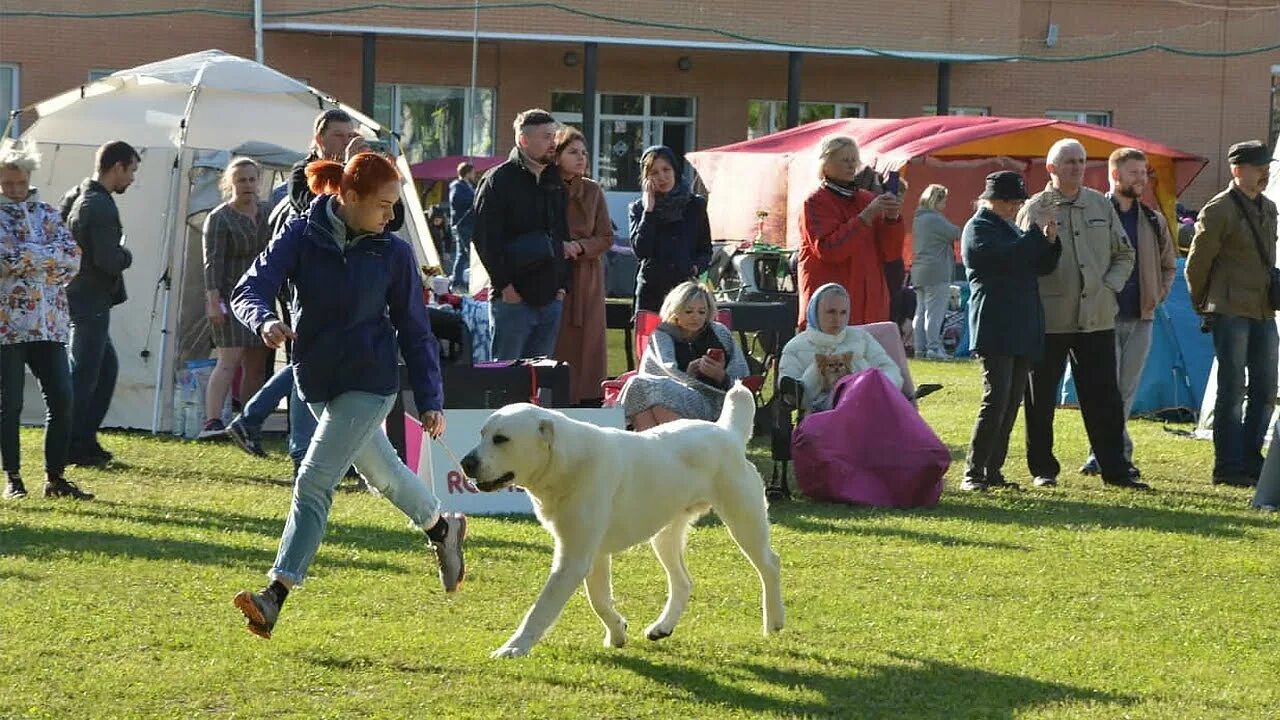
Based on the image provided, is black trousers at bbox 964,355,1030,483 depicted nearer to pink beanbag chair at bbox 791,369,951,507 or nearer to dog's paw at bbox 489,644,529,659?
pink beanbag chair at bbox 791,369,951,507

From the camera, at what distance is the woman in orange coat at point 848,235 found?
10602mm

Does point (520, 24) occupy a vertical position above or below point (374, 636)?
above

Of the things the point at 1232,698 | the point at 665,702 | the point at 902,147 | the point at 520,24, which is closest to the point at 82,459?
the point at 665,702

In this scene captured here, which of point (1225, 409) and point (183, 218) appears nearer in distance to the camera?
point (1225, 409)

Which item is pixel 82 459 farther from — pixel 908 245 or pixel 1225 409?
pixel 908 245

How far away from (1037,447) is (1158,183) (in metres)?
12.3

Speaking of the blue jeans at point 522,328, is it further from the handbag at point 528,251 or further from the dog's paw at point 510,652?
the dog's paw at point 510,652

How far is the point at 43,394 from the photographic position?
9219 millimetres

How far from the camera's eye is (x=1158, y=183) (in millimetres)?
22094

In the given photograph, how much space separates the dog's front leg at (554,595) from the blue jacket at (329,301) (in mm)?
799

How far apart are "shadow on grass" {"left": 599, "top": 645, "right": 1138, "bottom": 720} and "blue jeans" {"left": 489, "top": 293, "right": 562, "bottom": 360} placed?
4.24 metres

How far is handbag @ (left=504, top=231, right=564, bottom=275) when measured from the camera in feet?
32.8

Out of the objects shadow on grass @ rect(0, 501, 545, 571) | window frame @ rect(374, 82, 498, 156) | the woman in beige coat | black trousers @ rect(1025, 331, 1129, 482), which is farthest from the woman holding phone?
window frame @ rect(374, 82, 498, 156)

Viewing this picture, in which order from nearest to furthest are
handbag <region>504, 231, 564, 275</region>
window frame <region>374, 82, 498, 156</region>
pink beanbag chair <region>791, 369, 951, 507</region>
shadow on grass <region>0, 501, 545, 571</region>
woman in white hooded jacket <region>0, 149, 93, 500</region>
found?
1. shadow on grass <region>0, 501, 545, 571</region>
2. woman in white hooded jacket <region>0, 149, 93, 500</region>
3. pink beanbag chair <region>791, 369, 951, 507</region>
4. handbag <region>504, 231, 564, 275</region>
5. window frame <region>374, 82, 498, 156</region>
